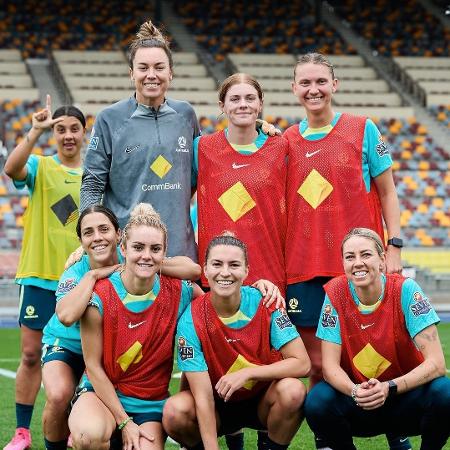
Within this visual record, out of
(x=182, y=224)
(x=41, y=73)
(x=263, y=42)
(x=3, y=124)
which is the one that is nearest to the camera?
(x=182, y=224)

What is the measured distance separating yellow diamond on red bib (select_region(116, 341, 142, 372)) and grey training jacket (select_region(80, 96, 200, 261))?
0.53m

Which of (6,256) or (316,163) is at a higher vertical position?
(6,256)

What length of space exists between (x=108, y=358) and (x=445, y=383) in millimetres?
1573

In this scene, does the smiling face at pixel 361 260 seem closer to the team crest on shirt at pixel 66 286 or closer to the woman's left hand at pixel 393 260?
the woman's left hand at pixel 393 260

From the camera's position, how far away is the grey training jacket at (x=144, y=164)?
4801 millimetres

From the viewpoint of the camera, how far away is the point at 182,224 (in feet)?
15.8

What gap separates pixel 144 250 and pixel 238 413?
37.3 inches

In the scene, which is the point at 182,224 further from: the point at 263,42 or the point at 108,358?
the point at 263,42

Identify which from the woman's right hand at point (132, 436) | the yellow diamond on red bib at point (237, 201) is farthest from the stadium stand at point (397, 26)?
the woman's right hand at point (132, 436)

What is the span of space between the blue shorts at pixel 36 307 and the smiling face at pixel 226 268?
159 centimetres

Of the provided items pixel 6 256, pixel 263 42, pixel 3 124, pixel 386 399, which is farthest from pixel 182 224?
pixel 263 42

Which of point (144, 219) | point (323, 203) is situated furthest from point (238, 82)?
point (144, 219)

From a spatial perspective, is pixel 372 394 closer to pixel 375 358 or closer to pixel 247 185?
pixel 375 358

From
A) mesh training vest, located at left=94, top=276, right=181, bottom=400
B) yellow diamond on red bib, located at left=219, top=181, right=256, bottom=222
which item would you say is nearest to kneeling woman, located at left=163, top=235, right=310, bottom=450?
mesh training vest, located at left=94, top=276, right=181, bottom=400
